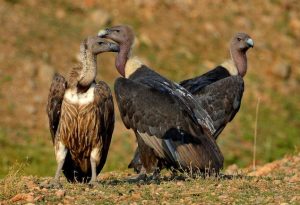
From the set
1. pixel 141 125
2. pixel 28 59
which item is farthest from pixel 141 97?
pixel 28 59

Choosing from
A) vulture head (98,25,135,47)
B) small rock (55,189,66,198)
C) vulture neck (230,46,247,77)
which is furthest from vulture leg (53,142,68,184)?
vulture neck (230,46,247,77)

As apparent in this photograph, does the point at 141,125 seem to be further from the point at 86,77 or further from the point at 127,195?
the point at 127,195

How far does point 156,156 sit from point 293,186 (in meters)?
1.77

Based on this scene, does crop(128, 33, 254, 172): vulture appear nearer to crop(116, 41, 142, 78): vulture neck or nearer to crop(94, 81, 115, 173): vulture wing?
crop(116, 41, 142, 78): vulture neck

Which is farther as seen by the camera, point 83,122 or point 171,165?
point 171,165

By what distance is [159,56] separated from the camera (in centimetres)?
2406

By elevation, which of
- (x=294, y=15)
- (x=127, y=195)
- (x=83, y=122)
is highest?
(x=294, y=15)

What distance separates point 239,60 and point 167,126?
4.28m

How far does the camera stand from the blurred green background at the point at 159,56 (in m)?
20.0

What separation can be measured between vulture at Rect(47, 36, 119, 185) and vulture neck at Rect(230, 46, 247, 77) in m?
4.53

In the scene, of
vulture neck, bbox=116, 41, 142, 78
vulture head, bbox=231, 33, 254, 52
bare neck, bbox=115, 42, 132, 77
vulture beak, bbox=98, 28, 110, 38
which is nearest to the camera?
vulture neck, bbox=116, 41, 142, 78

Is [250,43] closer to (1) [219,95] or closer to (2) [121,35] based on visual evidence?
(1) [219,95]

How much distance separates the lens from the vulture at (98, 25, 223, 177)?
10805 millimetres

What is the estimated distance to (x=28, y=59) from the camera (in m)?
21.8
